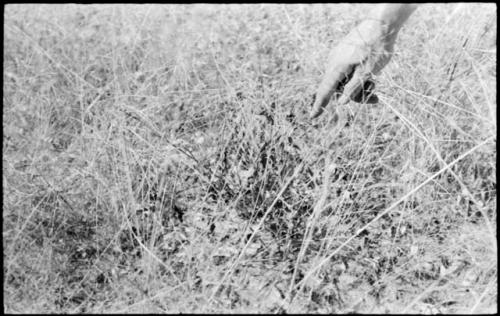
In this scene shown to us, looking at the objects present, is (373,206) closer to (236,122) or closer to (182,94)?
(236,122)

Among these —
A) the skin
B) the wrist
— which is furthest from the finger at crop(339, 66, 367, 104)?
the wrist

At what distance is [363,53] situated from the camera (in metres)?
1.66

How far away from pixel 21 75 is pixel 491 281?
238cm

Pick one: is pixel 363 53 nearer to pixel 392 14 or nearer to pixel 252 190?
pixel 392 14

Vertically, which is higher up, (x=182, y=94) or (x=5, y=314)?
(x=182, y=94)

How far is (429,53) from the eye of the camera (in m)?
2.30

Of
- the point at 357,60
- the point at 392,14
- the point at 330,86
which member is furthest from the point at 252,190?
the point at 392,14

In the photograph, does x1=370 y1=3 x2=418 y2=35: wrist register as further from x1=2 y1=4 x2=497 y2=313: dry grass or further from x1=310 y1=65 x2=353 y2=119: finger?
x1=2 y1=4 x2=497 y2=313: dry grass

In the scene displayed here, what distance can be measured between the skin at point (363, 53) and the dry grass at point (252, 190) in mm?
236

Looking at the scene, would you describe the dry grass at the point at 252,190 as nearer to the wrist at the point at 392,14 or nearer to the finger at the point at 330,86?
the finger at the point at 330,86

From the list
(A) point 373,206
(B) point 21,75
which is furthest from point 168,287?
(B) point 21,75

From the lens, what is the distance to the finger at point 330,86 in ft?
5.59

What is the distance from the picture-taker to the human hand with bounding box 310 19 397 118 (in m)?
1.65

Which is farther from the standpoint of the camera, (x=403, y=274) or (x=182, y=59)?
(x=182, y=59)
